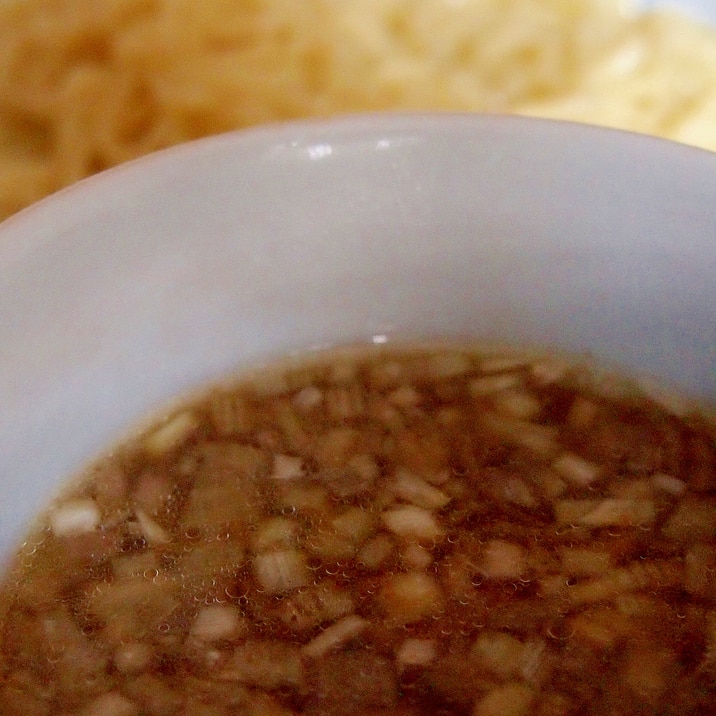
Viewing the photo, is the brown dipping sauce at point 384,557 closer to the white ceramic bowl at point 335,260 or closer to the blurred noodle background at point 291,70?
the white ceramic bowl at point 335,260

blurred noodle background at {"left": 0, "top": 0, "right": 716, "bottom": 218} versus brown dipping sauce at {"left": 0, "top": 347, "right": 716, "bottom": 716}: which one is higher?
blurred noodle background at {"left": 0, "top": 0, "right": 716, "bottom": 218}

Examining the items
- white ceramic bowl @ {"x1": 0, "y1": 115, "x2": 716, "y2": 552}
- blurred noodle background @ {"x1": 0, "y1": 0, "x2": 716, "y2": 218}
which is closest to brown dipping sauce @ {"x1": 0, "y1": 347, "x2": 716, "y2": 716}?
white ceramic bowl @ {"x1": 0, "y1": 115, "x2": 716, "y2": 552}

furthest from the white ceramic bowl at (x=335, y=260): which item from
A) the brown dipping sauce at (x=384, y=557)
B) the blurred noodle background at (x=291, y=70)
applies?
the blurred noodle background at (x=291, y=70)

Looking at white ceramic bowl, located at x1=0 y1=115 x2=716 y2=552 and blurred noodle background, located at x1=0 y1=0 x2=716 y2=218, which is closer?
white ceramic bowl, located at x1=0 y1=115 x2=716 y2=552

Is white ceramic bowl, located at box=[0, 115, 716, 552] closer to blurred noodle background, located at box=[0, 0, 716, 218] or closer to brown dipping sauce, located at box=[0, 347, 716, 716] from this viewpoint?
brown dipping sauce, located at box=[0, 347, 716, 716]
